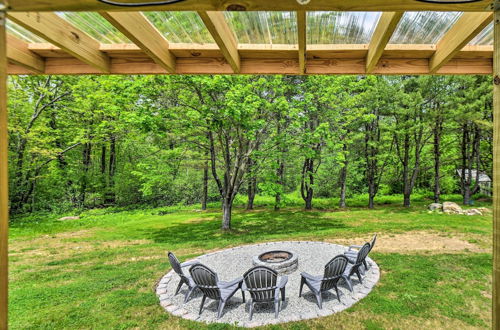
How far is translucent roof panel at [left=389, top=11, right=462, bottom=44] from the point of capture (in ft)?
6.42

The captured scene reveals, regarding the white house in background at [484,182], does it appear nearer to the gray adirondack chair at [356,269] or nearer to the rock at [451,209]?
the rock at [451,209]

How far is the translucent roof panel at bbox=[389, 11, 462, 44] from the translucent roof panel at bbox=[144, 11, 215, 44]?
1730 mm

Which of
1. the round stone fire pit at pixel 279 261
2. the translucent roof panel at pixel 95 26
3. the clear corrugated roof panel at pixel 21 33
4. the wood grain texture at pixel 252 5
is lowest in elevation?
the round stone fire pit at pixel 279 261

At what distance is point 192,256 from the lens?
247 inches

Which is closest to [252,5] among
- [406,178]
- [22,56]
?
[22,56]

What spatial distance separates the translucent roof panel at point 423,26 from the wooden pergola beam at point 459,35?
2.2 inches

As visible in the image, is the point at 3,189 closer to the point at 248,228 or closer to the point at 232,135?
the point at 232,135

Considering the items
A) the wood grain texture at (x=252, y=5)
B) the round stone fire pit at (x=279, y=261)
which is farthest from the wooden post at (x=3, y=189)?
the round stone fire pit at (x=279, y=261)

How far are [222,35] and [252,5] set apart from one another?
2.63 feet

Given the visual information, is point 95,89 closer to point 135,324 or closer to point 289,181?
point 289,181

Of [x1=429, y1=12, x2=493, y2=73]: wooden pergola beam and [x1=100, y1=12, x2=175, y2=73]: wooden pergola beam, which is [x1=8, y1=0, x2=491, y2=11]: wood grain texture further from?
[x1=429, y1=12, x2=493, y2=73]: wooden pergola beam

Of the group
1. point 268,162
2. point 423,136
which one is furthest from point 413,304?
point 423,136

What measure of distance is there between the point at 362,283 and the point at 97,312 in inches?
174

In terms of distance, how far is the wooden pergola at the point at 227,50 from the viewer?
1.17 metres
